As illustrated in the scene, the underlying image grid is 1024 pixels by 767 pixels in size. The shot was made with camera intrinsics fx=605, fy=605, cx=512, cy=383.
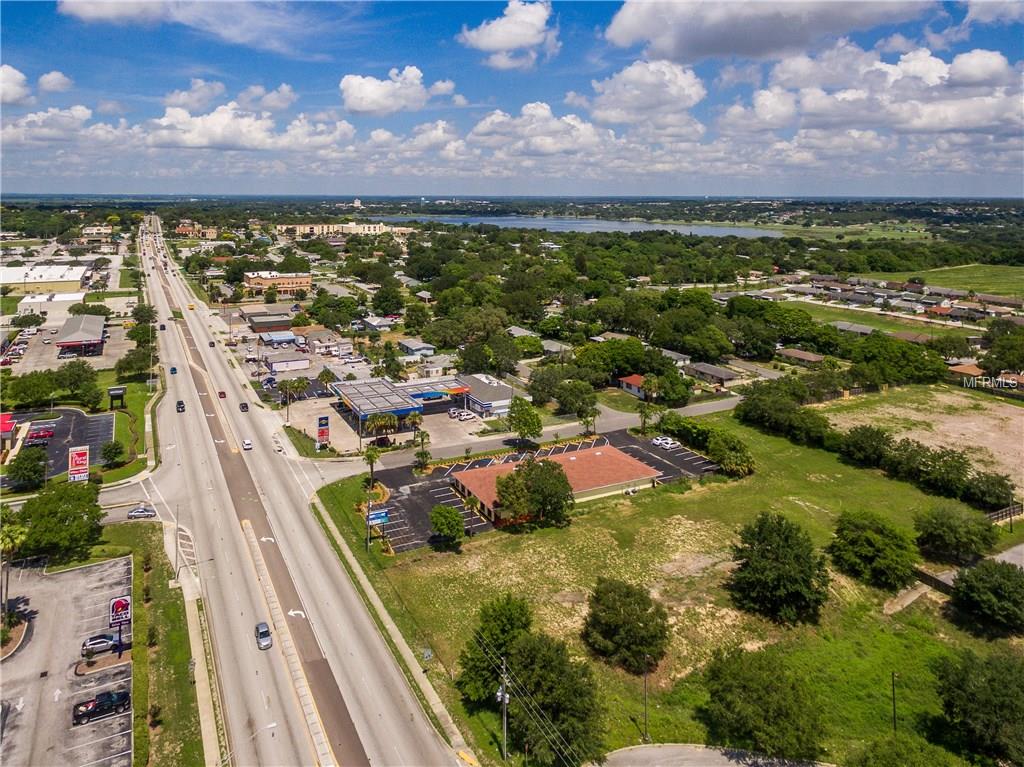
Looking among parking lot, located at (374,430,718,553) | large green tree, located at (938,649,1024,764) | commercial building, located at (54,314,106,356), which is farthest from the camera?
commercial building, located at (54,314,106,356)

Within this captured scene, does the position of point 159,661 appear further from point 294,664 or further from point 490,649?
point 490,649

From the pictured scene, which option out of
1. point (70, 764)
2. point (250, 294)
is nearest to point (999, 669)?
point (70, 764)

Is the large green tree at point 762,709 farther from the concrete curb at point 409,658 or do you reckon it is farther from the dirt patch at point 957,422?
the dirt patch at point 957,422

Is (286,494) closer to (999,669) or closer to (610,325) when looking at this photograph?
(999,669)

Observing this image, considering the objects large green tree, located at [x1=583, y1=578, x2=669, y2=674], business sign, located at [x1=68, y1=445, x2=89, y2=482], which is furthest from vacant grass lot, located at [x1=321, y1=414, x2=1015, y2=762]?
business sign, located at [x1=68, y1=445, x2=89, y2=482]

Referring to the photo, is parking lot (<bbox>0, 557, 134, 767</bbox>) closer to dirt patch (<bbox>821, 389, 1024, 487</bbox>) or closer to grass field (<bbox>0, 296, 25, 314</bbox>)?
dirt patch (<bbox>821, 389, 1024, 487</bbox>)
